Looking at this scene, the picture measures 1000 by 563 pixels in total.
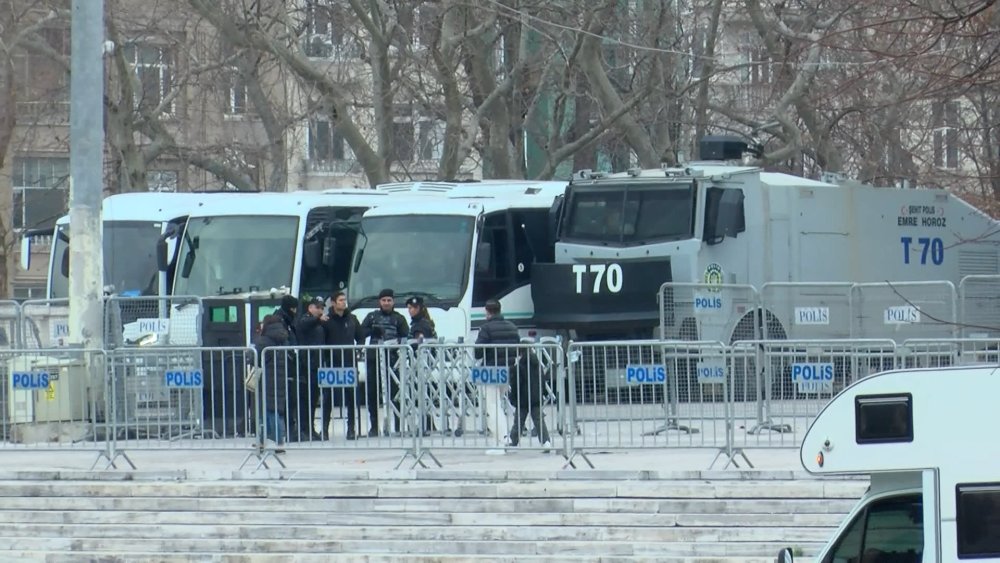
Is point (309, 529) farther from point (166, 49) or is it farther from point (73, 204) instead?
point (166, 49)

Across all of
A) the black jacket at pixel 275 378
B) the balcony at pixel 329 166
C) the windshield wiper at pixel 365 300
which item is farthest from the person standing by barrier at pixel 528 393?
the balcony at pixel 329 166

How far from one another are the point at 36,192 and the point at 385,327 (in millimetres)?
31473

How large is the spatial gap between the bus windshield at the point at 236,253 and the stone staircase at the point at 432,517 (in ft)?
30.3

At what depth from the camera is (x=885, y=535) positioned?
678cm

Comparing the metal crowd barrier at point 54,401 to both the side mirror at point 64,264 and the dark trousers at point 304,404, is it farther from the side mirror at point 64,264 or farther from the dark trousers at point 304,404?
the side mirror at point 64,264

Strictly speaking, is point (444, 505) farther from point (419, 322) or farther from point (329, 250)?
point (329, 250)

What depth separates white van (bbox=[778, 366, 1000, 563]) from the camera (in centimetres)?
638

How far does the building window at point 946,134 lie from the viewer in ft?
88.1

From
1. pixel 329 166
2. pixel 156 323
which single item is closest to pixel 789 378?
pixel 156 323

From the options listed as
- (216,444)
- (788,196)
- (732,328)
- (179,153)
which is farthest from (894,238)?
(179,153)

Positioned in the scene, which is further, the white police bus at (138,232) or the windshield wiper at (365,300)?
the white police bus at (138,232)

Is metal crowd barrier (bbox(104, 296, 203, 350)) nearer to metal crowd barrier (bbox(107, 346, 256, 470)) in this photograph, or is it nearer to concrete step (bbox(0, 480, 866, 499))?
metal crowd barrier (bbox(107, 346, 256, 470))

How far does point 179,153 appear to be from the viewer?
101 ft

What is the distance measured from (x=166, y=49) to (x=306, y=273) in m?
11.9
